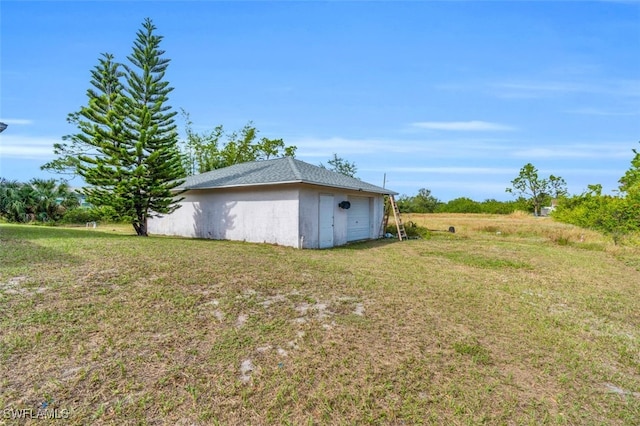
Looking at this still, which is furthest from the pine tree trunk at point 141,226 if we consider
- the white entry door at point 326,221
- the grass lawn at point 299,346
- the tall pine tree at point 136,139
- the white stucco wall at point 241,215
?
the white entry door at point 326,221

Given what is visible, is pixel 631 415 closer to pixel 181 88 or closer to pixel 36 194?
pixel 181 88

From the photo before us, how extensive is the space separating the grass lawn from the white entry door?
474 cm

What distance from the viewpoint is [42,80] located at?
378 inches

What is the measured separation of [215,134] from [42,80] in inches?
869

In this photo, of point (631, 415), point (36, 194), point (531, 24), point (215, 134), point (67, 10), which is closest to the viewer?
point (631, 415)

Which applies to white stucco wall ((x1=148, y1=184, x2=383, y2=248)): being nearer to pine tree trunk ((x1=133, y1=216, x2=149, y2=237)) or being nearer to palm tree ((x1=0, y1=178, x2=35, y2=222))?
pine tree trunk ((x1=133, y1=216, x2=149, y2=237))

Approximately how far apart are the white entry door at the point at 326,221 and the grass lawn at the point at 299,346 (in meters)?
4.74

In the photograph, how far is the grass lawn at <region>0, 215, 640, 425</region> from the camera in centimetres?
240

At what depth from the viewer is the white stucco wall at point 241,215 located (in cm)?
1073

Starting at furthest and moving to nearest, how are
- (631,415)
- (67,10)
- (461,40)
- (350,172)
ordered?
(350,172) → (461,40) → (67,10) → (631,415)

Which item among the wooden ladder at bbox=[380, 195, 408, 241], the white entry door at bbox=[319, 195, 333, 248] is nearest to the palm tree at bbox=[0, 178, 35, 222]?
the white entry door at bbox=[319, 195, 333, 248]

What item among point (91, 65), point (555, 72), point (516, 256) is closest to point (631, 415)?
point (516, 256)

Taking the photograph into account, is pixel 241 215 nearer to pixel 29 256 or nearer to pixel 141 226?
pixel 141 226

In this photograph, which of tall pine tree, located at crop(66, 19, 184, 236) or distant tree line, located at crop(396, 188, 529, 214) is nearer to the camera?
tall pine tree, located at crop(66, 19, 184, 236)
